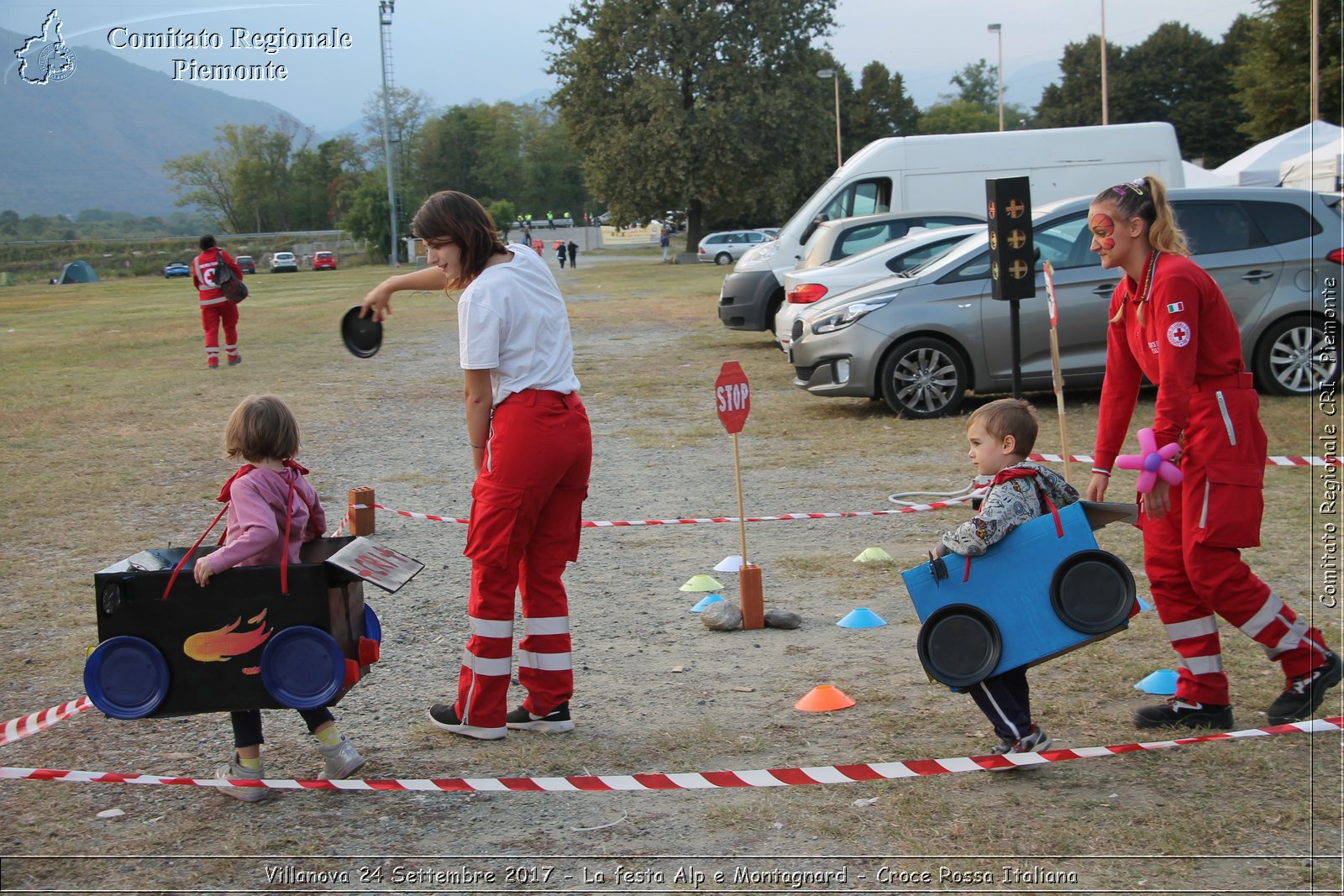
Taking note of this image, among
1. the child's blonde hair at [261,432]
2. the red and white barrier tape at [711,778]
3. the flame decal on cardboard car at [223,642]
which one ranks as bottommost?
the red and white barrier tape at [711,778]

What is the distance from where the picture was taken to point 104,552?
7.61m

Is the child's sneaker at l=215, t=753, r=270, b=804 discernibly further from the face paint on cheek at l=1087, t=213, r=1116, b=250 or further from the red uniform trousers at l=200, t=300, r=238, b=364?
the red uniform trousers at l=200, t=300, r=238, b=364

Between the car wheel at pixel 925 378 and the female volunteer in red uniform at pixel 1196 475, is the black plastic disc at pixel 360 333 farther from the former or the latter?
the car wheel at pixel 925 378

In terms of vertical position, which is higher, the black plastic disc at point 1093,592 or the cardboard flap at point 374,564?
the cardboard flap at point 374,564

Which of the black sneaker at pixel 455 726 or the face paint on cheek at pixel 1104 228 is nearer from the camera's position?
the face paint on cheek at pixel 1104 228

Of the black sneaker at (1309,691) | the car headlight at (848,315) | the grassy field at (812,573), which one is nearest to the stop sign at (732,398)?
the grassy field at (812,573)

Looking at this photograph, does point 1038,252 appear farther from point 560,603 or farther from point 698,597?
point 560,603

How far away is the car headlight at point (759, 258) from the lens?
18.7m

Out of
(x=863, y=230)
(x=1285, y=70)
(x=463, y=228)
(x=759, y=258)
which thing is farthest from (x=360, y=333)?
(x=1285, y=70)

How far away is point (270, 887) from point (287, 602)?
93cm

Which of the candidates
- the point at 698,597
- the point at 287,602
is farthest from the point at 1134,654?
the point at 287,602

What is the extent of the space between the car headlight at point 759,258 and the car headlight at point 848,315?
677cm

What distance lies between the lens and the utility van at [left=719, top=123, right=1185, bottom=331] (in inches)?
711

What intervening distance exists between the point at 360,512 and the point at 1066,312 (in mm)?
6742
